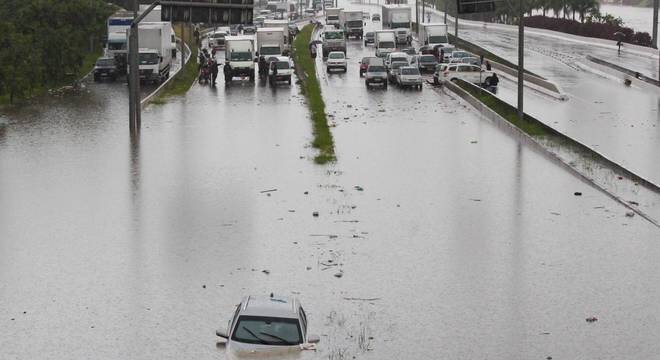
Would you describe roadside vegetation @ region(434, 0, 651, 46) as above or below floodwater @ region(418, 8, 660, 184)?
above

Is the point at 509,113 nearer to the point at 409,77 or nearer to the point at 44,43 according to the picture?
the point at 409,77

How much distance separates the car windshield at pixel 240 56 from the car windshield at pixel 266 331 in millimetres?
57011

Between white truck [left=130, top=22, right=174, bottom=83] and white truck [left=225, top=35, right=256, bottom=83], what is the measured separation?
12.0 feet

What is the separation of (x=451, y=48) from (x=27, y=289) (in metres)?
68.3

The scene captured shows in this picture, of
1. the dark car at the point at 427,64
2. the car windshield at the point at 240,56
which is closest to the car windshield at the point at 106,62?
the car windshield at the point at 240,56

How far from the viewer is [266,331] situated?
19.6m

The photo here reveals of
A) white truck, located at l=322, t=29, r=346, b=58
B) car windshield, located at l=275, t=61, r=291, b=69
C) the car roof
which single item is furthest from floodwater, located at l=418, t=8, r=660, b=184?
the car roof

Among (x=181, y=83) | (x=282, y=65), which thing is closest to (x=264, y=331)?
(x=282, y=65)

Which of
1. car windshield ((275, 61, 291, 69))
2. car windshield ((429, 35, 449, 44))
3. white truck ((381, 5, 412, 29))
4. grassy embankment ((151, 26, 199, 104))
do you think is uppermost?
white truck ((381, 5, 412, 29))

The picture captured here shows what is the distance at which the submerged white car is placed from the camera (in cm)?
1947

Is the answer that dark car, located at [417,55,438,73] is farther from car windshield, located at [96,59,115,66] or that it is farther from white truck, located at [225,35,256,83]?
car windshield, located at [96,59,115,66]

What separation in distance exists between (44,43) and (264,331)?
5379cm

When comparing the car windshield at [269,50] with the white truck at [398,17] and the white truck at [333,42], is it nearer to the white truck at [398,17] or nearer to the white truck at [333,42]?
the white truck at [333,42]

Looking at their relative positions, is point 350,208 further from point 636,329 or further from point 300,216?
point 636,329
